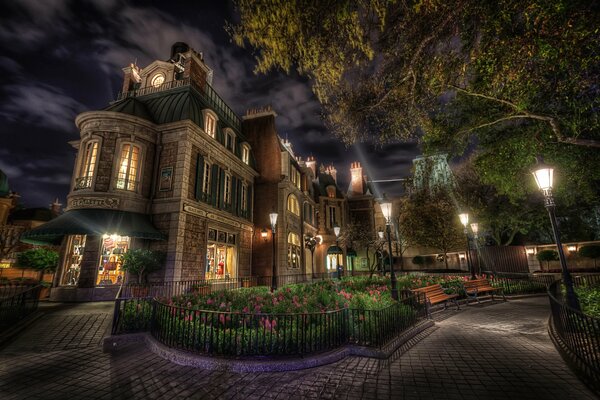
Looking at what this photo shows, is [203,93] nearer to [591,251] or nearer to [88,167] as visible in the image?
[88,167]

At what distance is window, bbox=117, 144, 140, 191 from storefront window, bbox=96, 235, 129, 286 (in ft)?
8.71

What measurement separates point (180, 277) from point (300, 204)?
14.9 meters

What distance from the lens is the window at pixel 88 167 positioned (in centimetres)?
1350

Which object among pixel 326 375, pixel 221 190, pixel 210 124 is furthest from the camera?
pixel 221 190

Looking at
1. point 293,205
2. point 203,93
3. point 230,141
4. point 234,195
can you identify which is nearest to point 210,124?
point 230,141

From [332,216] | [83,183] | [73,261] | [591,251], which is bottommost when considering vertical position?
[73,261]

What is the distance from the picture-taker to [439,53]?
729cm

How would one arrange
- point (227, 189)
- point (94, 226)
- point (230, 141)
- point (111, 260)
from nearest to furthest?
point (94, 226), point (111, 260), point (227, 189), point (230, 141)

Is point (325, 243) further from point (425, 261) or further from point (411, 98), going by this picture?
point (411, 98)

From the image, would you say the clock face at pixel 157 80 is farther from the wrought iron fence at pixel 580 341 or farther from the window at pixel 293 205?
the wrought iron fence at pixel 580 341

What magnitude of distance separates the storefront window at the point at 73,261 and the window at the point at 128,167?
11.5ft

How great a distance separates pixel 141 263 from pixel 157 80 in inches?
536

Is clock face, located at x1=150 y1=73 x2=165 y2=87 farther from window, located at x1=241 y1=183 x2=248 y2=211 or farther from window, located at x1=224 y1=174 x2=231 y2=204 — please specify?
window, located at x1=241 y1=183 x2=248 y2=211

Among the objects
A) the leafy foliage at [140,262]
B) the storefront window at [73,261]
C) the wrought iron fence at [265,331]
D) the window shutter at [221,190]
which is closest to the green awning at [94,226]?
the leafy foliage at [140,262]
